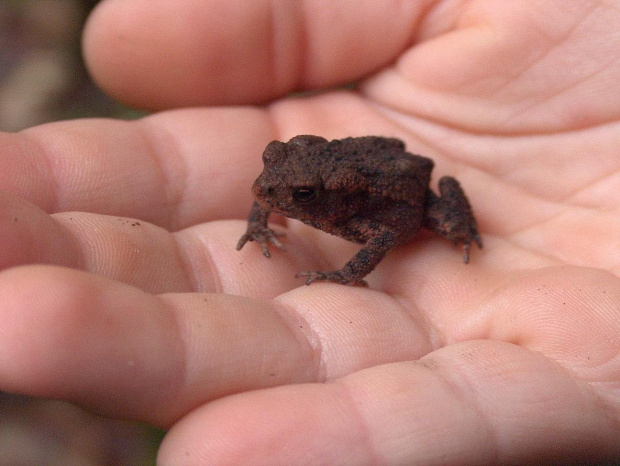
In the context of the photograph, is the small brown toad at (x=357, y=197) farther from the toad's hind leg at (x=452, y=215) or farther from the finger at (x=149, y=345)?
the finger at (x=149, y=345)

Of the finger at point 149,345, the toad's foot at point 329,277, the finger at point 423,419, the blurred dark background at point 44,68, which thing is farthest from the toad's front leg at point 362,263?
the blurred dark background at point 44,68

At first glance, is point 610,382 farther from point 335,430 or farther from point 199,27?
point 199,27

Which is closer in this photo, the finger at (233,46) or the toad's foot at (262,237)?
the toad's foot at (262,237)

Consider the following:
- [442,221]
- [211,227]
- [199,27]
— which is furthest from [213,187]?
[442,221]

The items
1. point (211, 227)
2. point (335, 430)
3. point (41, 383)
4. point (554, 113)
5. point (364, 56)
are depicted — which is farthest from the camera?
point (364, 56)

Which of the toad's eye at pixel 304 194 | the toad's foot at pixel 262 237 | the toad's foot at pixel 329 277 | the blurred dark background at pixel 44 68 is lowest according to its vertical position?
the toad's foot at pixel 329 277

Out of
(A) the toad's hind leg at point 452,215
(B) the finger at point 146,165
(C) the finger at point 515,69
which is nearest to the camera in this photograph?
(B) the finger at point 146,165

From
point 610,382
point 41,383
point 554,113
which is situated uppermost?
point 554,113

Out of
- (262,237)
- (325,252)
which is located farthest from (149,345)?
(325,252)

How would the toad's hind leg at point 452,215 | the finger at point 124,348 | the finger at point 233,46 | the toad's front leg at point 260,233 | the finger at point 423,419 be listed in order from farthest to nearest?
1. the finger at point 233,46
2. the toad's hind leg at point 452,215
3. the toad's front leg at point 260,233
4. the finger at point 423,419
5. the finger at point 124,348
